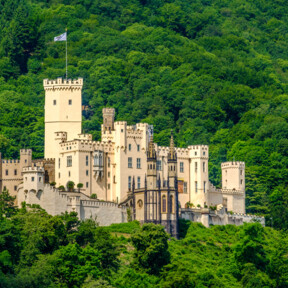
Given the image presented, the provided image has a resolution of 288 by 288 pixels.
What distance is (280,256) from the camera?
118 meters

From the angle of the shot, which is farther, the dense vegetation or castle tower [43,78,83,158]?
castle tower [43,78,83,158]

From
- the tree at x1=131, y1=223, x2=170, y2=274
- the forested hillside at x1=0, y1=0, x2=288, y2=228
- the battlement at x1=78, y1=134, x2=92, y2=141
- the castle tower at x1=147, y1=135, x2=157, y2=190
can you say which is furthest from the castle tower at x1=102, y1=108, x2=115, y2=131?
the tree at x1=131, y1=223, x2=170, y2=274

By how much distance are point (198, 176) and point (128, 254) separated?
1630 centimetres

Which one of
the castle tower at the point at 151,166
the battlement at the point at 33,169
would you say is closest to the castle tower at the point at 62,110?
the castle tower at the point at 151,166

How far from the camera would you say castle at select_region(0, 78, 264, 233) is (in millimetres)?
113250

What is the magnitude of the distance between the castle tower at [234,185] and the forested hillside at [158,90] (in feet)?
19.8

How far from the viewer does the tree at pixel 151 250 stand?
108 meters

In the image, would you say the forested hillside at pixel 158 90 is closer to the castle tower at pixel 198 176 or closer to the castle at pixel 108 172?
the castle tower at pixel 198 176

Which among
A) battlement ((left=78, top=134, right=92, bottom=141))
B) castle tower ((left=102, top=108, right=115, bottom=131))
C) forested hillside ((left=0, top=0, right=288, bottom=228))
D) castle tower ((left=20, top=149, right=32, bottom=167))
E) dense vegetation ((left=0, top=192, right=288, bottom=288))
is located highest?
forested hillside ((left=0, top=0, right=288, bottom=228))

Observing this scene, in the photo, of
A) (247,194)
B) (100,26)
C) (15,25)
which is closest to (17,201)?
(247,194)

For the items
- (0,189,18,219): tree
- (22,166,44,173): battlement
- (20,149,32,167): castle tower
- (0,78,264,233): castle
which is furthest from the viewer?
(20,149,32,167): castle tower

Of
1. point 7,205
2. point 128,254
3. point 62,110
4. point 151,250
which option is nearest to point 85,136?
point 62,110

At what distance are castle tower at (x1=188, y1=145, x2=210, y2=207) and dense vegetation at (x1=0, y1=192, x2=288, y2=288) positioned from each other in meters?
3.54

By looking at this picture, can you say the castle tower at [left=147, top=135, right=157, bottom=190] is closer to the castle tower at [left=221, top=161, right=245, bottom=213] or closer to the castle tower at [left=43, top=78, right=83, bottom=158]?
the castle tower at [left=43, top=78, right=83, bottom=158]
